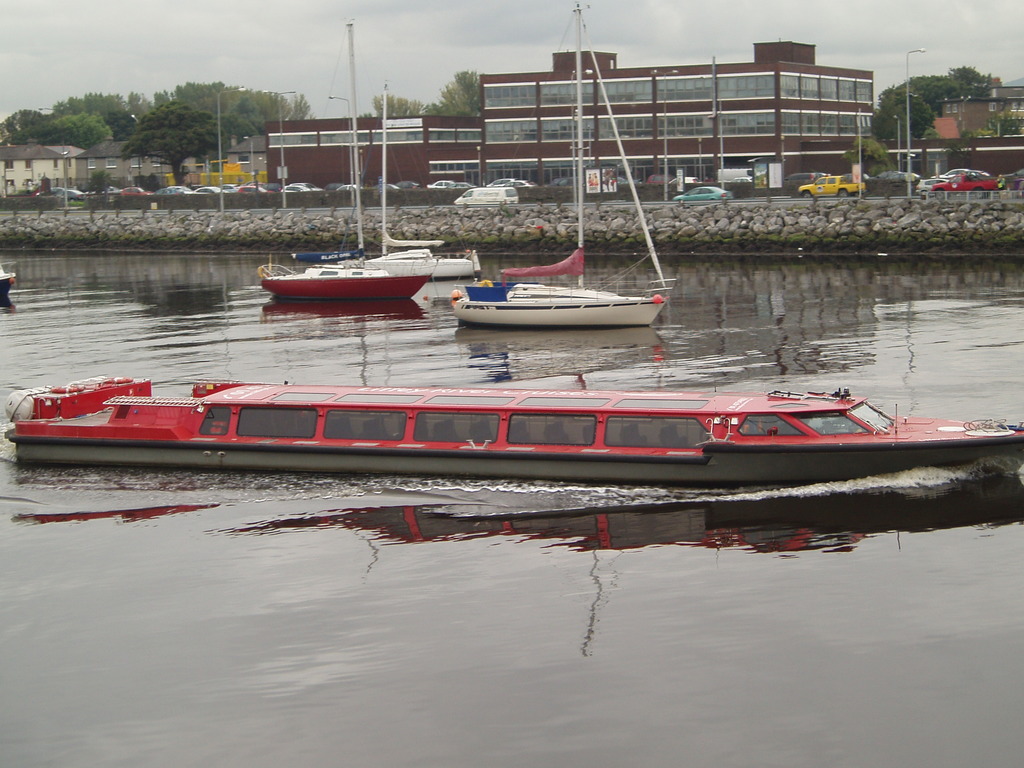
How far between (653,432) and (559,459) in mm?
2063

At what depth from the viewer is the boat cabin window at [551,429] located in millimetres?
26203

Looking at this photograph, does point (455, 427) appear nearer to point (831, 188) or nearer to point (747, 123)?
point (831, 188)

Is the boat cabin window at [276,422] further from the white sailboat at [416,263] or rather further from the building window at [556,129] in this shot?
the building window at [556,129]

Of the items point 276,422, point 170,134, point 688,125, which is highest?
point 170,134

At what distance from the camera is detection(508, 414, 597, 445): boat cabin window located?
26.2m

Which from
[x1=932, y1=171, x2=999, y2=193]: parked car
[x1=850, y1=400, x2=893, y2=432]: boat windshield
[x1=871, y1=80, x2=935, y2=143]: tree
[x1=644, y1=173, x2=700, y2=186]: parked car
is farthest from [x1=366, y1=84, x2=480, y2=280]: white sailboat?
[x1=871, y1=80, x2=935, y2=143]: tree

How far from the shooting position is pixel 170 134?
142250 millimetres

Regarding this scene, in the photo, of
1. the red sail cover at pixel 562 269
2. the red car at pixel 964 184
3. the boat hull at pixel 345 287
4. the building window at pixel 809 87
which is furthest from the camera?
the building window at pixel 809 87

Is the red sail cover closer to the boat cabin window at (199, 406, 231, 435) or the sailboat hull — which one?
the sailboat hull

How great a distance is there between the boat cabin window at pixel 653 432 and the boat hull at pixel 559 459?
1.47 feet

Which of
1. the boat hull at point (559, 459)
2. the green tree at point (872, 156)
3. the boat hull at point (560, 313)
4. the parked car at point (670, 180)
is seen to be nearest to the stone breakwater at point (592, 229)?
the parked car at point (670, 180)

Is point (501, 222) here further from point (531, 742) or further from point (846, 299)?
point (531, 742)

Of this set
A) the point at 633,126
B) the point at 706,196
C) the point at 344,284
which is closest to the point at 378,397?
the point at 344,284

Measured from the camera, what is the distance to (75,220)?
116875mm
